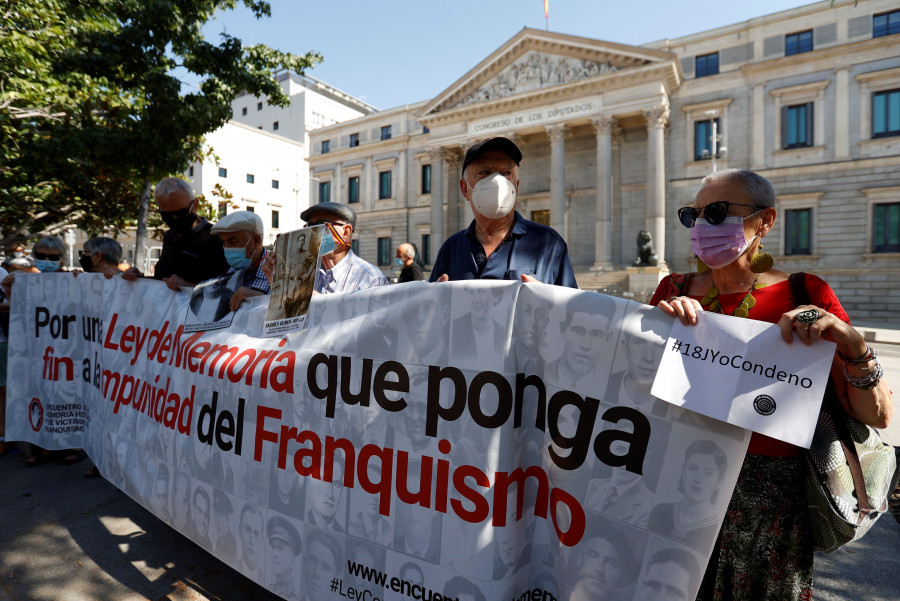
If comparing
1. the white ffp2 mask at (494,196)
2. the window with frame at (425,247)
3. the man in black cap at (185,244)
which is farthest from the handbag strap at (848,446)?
the window with frame at (425,247)

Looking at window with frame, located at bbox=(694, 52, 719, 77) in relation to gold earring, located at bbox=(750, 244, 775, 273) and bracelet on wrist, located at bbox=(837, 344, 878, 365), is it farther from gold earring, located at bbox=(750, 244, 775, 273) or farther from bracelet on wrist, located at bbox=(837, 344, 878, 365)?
bracelet on wrist, located at bbox=(837, 344, 878, 365)

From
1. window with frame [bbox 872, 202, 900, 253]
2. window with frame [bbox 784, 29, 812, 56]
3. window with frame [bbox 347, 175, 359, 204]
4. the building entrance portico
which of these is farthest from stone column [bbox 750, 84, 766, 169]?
window with frame [bbox 347, 175, 359, 204]

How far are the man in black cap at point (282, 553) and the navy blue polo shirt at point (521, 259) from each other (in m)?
1.37

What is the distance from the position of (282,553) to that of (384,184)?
39660 mm

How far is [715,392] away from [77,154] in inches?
409

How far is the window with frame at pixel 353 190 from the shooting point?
136 feet

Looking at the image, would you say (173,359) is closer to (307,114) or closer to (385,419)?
(385,419)

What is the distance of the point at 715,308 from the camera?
1685 millimetres

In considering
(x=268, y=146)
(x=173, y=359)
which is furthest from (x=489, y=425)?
(x=268, y=146)

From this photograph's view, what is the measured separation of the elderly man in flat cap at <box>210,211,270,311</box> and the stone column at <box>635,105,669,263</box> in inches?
954

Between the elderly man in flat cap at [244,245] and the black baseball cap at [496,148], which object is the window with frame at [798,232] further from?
the elderly man in flat cap at [244,245]

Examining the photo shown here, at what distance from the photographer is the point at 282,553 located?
7.09 feet

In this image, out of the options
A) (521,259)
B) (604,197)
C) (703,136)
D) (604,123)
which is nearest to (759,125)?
(703,136)

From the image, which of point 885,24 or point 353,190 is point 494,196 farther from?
point 353,190
